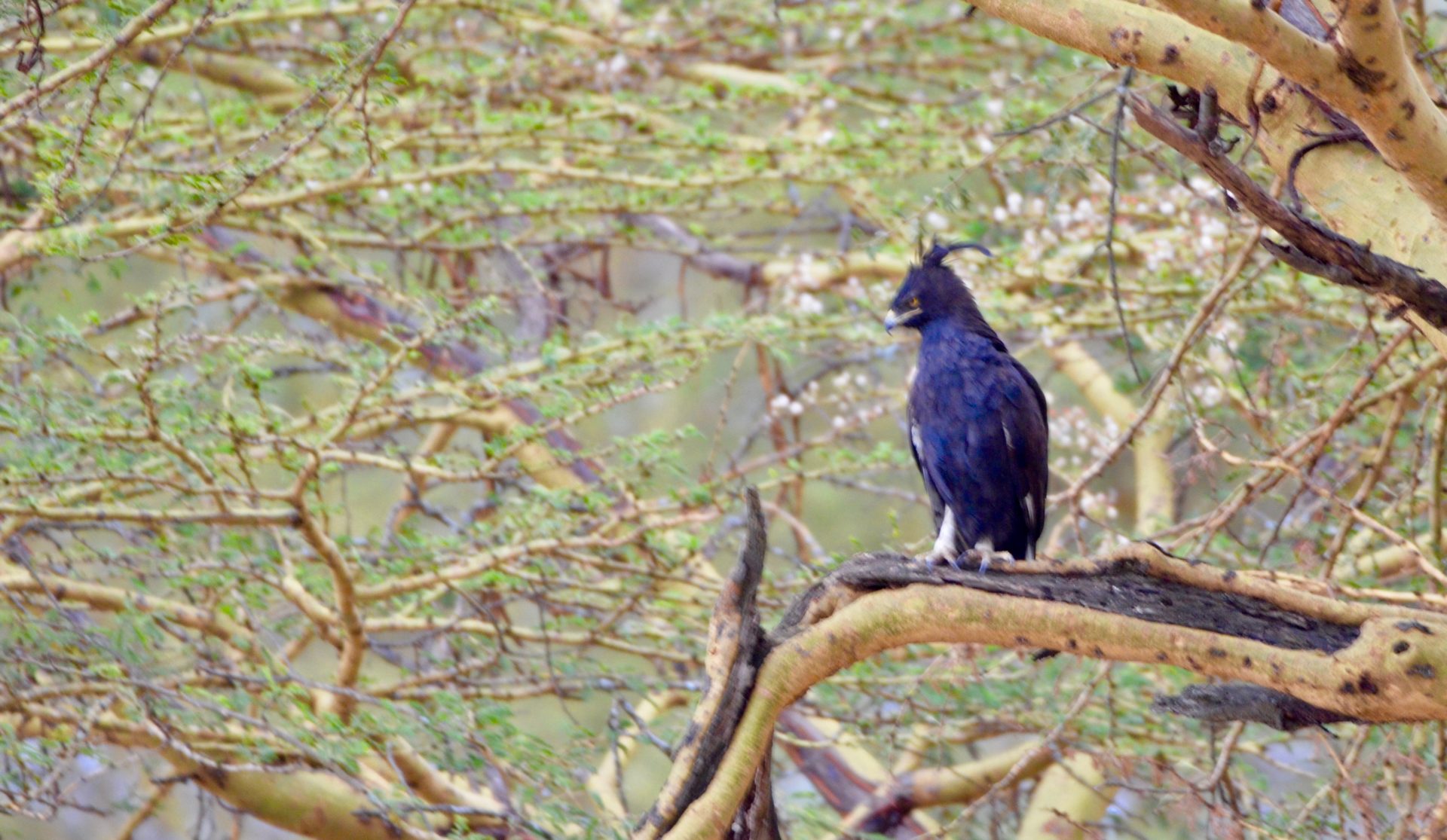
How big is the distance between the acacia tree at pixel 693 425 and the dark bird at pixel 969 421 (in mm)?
223

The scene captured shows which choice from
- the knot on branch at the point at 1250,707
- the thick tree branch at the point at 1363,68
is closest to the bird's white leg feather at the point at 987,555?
the knot on branch at the point at 1250,707

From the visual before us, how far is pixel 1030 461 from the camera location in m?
3.79

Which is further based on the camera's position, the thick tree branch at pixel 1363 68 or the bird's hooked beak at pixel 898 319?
the bird's hooked beak at pixel 898 319

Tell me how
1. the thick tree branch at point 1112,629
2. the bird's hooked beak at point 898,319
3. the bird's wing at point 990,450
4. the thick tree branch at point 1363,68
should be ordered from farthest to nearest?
the bird's hooked beak at point 898,319, the bird's wing at point 990,450, the thick tree branch at point 1112,629, the thick tree branch at point 1363,68

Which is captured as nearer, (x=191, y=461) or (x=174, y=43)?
(x=191, y=461)

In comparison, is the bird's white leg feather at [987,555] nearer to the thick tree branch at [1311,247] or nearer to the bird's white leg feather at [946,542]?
the bird's white leg feather at [946,542]

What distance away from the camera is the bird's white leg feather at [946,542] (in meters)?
3.80

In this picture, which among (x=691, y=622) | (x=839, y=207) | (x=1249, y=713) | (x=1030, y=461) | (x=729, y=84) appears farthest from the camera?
(x=839, y=207)

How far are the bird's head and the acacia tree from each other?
10.6 inches

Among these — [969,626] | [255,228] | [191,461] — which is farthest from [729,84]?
[969,626]

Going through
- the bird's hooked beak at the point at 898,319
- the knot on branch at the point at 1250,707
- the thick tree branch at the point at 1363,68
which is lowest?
the knot on branch at the point at 1250,707

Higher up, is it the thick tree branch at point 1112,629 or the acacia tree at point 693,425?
the acacia tree at point 693,425

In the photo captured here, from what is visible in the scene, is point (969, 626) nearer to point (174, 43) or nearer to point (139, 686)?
point (139, 686)

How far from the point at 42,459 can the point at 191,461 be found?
358mm
